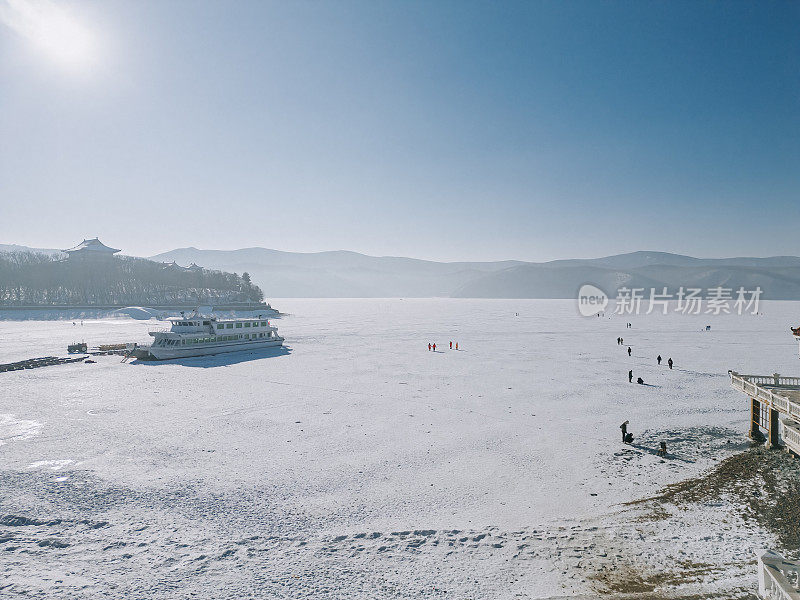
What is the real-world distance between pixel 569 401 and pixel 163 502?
90.5 ft

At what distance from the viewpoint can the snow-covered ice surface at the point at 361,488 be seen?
12.7 metres

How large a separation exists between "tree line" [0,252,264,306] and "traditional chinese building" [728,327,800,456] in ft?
589

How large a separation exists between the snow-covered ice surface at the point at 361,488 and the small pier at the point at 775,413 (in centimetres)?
142

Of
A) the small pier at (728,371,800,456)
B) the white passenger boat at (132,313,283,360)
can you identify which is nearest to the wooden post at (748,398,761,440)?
the small pier at (728,371,800,456)

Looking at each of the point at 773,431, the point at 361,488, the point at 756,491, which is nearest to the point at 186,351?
the point at 361,488

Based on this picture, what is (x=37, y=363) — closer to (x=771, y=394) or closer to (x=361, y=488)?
Result: (x=361, y=488)

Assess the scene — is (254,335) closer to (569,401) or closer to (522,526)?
(569,401)

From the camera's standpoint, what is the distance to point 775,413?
23328mm

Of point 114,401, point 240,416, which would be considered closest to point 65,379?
point 114,401

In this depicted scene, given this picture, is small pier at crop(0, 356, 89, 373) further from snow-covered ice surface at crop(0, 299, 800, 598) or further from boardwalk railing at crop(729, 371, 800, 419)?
boardwalk railing at crop(729, 371, 800, 419)

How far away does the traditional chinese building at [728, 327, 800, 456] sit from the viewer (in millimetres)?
19078

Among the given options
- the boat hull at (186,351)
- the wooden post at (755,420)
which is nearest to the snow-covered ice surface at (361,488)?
the wooden post at (755,420)

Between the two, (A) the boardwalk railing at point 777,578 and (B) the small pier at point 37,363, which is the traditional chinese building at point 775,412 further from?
(B) the small pier at point 37,363

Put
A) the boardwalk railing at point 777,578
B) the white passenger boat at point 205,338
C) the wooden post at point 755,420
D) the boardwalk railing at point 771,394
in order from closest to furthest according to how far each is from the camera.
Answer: the boardwalk railing at point 777,578, the boardwalk railing at point 771,394, the wooden post at point 755,420, the white passenger boat at point 205,338
